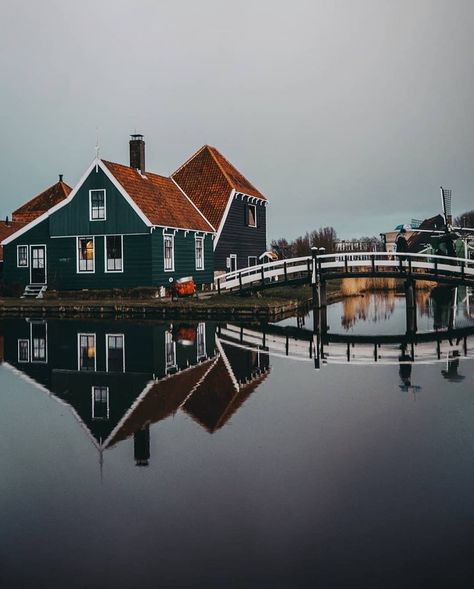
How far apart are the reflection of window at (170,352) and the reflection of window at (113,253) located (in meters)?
11.7

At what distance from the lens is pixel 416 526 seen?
5.14 metres

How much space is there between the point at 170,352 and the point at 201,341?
91.3 inches

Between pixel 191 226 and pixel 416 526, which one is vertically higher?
pixel 191 226

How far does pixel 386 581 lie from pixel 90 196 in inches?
1118

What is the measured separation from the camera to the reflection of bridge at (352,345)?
15008 millimetres

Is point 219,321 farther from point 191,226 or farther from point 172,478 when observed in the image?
point 172,478

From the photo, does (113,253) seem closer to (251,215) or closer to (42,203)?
(251,215)

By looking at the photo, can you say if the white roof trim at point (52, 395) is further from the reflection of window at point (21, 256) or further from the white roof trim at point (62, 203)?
the reflection of window at point (21, 256)

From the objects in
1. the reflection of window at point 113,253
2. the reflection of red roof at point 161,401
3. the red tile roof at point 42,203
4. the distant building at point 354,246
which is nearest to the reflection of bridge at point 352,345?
the reflection of red roof at point 161,401

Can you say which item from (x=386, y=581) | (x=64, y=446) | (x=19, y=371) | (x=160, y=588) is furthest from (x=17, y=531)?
(x=19, y=371)

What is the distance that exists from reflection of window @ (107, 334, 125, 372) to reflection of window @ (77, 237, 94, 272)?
12.7 m

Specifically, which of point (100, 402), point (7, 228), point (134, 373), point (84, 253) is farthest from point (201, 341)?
point (7, 228)

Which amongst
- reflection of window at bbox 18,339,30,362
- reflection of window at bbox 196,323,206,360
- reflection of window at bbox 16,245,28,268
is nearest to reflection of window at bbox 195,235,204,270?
reflection of window at bbox 16,245,28,268

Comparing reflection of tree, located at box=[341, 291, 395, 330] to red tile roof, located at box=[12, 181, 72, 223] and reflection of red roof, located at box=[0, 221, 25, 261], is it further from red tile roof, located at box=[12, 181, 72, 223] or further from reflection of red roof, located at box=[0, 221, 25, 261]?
reflection of red roof, located at box=[0, 221, 25, 261]
